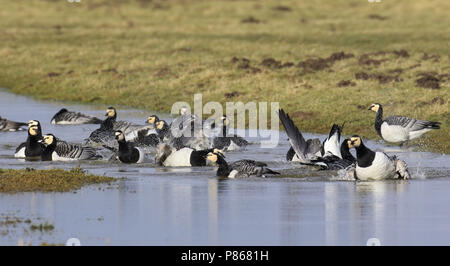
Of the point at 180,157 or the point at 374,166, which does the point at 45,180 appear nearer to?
the point at 180,157

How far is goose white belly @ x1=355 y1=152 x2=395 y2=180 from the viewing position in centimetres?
1869

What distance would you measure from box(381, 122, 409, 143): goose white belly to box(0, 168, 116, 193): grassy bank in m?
9.40

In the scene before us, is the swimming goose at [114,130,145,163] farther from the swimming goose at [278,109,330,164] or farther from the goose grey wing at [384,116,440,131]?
the goose grey wing at [384,116,440,131]

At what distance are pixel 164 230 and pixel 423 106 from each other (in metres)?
18.9

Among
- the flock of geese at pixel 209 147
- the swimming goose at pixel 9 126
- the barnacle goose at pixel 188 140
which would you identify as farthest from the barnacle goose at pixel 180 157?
the swimming goose at pixel 9 126

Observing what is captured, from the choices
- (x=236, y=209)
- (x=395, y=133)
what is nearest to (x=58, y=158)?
(x=236, y=209)

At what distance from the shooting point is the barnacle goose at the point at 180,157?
21.5 metres

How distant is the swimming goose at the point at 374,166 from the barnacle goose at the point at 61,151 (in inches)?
295

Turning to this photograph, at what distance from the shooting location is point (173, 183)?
1884cm

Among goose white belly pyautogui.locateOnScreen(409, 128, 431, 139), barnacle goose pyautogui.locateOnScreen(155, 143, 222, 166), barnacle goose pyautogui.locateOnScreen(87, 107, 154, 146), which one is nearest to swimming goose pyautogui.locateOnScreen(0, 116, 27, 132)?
barnacle goose pyautogui.locateOnScreen(87, 107, 154, 146)

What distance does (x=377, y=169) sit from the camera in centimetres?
1870

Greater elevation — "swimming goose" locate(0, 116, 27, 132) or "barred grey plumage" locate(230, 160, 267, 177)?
"swimming goose" locate(0, 116, 27, 132)

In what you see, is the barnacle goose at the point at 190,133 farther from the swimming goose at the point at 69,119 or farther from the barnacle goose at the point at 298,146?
the swimming goose at the point at 69,119

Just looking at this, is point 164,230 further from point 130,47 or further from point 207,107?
point 130,47
